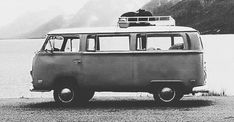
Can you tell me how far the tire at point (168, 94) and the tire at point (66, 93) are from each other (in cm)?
242

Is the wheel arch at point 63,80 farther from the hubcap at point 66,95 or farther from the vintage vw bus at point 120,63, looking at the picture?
the hubcap at point 66,95

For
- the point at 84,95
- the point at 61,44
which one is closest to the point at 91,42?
the point at 61,44

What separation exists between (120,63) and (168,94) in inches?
63.0

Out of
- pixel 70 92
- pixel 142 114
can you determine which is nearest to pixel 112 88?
pixel 70 92

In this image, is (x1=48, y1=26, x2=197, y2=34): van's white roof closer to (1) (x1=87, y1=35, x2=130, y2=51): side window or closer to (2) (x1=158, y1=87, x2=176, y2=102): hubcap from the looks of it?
(1) (x1=87, y1=35, x2=130, y2=51): side window

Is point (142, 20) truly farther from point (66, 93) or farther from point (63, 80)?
point (66, 93)

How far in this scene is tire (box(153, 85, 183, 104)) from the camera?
43.3 feet

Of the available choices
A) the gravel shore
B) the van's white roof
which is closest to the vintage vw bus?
the van's white roof

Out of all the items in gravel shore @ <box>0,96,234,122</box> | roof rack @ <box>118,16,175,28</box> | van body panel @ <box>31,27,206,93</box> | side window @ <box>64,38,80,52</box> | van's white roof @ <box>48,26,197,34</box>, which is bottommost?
gravel shore @ <box>0,96,234,122</box>

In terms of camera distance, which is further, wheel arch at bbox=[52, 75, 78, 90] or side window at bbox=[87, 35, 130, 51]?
wheel arch at bbox=[52, 75, 78, 90]

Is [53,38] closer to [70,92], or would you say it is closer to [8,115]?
[70,92]

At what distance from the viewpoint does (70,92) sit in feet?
45.2

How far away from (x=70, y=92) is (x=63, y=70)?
67 centimetres

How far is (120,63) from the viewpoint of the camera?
44.1 feet
